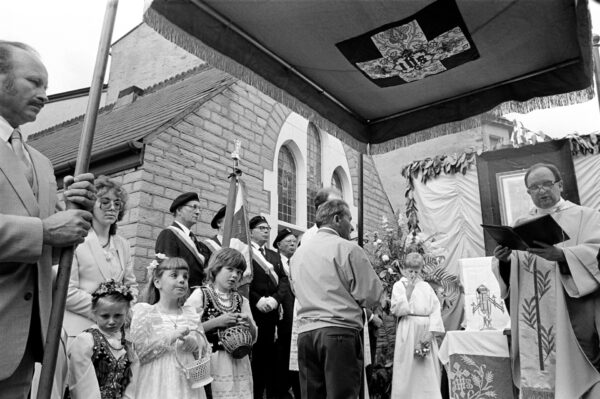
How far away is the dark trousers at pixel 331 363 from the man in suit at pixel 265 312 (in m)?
1.66

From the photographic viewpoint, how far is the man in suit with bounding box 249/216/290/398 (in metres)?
5.71

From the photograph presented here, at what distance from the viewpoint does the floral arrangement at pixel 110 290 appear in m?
3.33

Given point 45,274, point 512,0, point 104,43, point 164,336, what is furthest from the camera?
point 164,336

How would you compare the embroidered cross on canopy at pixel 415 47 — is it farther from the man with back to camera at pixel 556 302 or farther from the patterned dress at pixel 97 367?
the patterned dress at pixel 97 367

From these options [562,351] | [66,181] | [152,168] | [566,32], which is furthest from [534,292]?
[152,168]

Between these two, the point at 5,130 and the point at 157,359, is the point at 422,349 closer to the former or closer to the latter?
the point at 157,359

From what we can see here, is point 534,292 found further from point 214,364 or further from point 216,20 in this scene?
point 216,20

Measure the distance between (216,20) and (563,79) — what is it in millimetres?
2508

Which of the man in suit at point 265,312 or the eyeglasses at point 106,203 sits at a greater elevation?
the eyeglasses at point 106,203

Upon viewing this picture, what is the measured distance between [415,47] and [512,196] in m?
6.30

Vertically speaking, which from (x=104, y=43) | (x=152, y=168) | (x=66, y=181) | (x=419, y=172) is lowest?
(x=66, y=181)

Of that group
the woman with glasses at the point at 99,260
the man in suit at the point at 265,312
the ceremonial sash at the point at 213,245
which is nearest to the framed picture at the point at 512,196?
the man in suit at the point at 265,312

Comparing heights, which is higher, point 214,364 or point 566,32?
point 566,32

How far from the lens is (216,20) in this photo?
10.3ft
